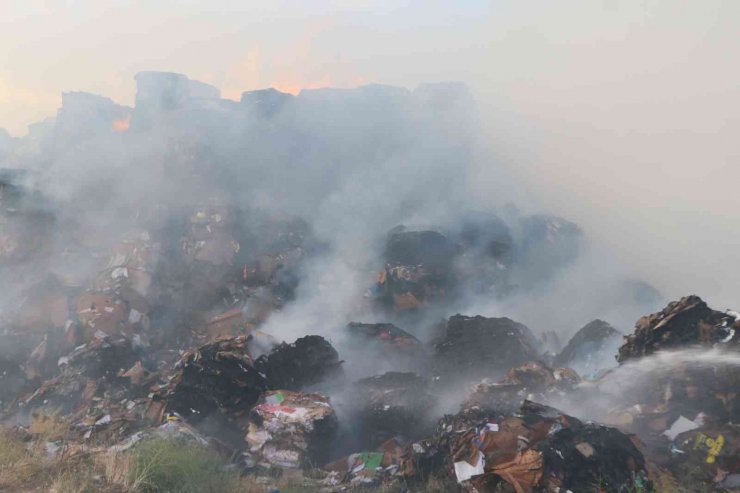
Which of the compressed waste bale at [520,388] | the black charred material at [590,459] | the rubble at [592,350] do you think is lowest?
the rubble at [592,350]

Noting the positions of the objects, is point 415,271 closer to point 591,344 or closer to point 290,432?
point 591,344

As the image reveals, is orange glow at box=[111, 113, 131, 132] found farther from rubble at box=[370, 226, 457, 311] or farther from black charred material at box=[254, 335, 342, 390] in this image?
black charred material at box=[254, 335, 342, 390]

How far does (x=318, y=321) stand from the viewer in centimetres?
1020

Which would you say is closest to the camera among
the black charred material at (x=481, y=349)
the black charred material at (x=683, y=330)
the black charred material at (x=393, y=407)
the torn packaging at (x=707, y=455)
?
the torn packaging at (x=707, y=455)

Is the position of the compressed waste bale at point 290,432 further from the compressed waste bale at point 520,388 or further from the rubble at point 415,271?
the rubble at point 415,271

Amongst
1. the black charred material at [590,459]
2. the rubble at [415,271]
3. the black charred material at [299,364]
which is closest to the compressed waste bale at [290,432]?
the black charred material at [299,364]

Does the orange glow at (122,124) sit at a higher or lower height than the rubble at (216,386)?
higher

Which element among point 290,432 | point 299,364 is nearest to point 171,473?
point 290,432

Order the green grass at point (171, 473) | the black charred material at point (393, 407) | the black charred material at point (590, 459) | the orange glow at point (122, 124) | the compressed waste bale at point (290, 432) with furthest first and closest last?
1. the orange glow at point (122, 124)
2. the black charred material at point (393, 407)
3. the compressed waste bale at point (290, 432)
4. the black charred material at point (590, 459)
5. the green grass at point (171, 473)

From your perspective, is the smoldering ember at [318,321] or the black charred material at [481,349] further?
the black charred material at [481,349]

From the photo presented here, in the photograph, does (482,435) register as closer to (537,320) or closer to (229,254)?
(537,320)

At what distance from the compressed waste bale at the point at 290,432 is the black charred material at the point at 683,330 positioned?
13.0 feet

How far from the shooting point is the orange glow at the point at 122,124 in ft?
50.5

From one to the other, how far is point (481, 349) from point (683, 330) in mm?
3282
